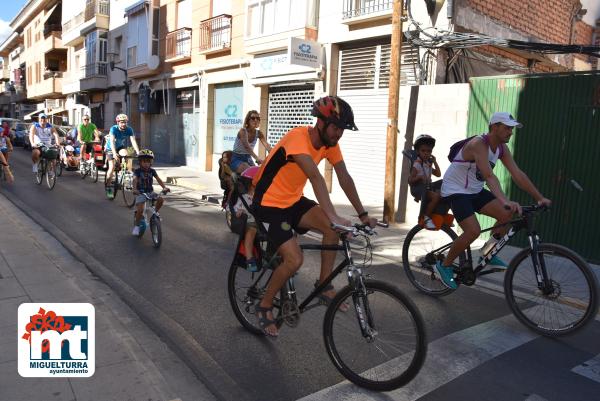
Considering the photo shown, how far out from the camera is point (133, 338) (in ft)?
12.3

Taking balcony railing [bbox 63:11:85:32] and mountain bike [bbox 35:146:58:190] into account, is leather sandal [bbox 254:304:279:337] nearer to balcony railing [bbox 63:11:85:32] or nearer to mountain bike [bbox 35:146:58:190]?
mountain bike [bbox 35:146:58:190]

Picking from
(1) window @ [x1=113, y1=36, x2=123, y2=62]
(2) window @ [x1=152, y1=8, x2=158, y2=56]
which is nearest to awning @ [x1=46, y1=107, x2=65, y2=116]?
(1) window @ [x1=113, y1=36, x2=123, y2=62]

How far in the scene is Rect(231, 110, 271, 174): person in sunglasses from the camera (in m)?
7.88

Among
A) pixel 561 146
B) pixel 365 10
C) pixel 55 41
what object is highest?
pixel 55 41

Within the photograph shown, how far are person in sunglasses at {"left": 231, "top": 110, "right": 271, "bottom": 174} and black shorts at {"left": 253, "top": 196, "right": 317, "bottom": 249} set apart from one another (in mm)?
4169

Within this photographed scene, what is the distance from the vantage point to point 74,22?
32938 mm

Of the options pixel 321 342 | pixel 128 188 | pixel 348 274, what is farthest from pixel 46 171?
pixel 348 274

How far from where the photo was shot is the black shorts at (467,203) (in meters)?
4.80

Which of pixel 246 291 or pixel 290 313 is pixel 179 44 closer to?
pixel 246 291

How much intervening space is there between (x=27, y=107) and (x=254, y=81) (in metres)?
47.2

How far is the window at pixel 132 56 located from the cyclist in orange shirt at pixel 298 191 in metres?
23.3

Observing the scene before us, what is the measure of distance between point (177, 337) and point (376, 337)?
5.65 ft

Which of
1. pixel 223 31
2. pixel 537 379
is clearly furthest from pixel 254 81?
pixel 537 379

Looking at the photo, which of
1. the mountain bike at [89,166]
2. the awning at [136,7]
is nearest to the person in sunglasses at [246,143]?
the mountain bike at [89,166]
